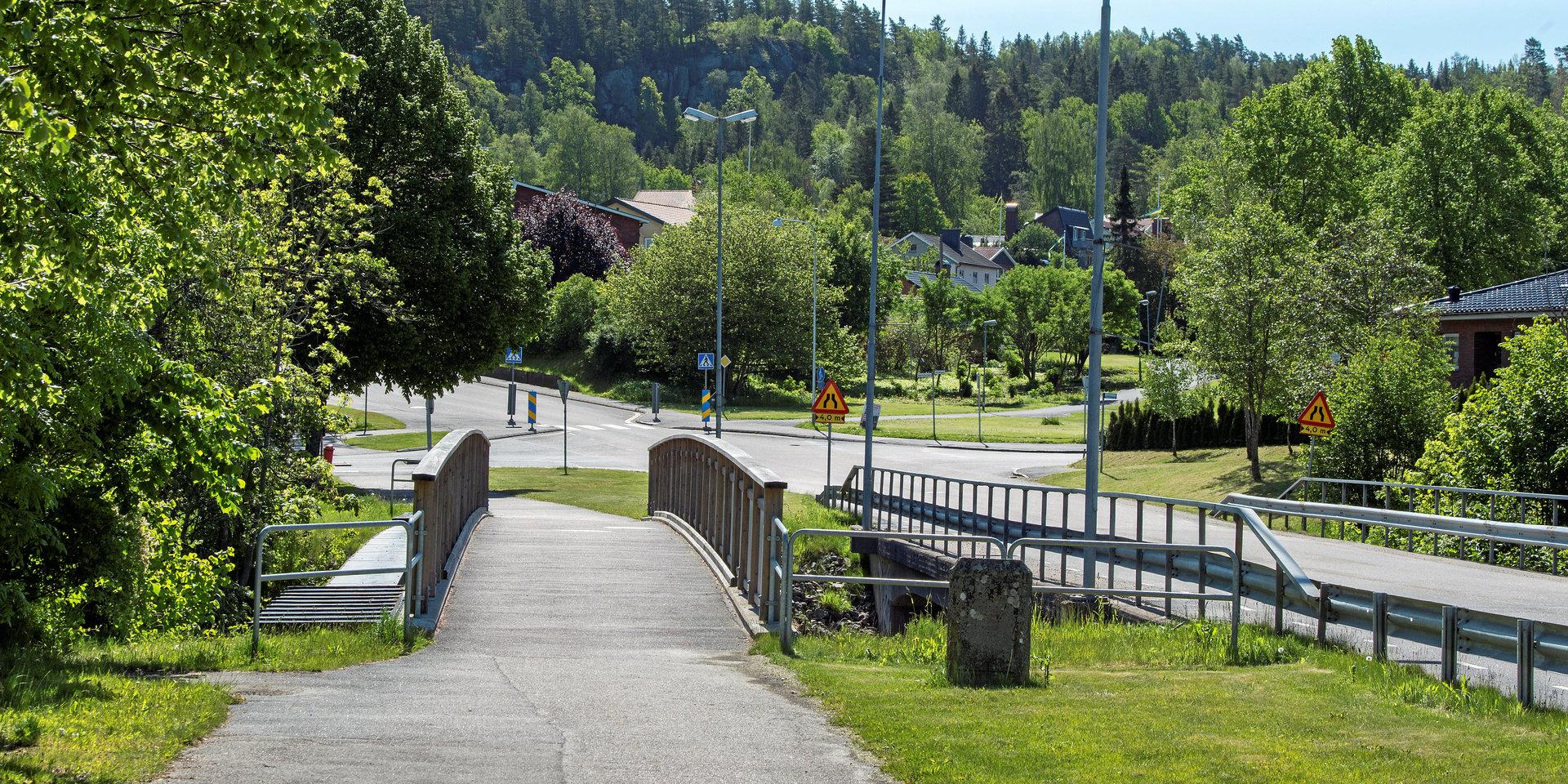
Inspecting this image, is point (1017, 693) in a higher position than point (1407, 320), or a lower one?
lower

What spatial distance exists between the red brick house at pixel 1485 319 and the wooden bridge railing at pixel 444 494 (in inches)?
1135

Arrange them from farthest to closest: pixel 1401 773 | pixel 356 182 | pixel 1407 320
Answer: pixel 1407 320
pixel 356 182
pixel 1401 773

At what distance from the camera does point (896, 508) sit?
2725cm

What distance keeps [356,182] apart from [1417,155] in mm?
48637

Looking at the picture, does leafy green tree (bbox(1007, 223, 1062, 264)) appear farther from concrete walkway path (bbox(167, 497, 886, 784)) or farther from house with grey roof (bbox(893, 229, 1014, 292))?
concrete walkway path (bbox(167, 497, 886, 784))

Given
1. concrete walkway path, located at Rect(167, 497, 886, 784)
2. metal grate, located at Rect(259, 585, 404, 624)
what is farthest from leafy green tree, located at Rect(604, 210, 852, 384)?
metal grate, located at Rect(259, 585, 404, 624)

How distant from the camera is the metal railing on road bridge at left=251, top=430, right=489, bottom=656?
10.8m

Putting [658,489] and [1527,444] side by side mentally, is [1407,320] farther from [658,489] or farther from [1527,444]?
[658,489]

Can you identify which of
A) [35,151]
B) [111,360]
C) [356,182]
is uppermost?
[356,182]

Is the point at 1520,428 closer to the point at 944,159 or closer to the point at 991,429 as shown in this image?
the point at 991,429

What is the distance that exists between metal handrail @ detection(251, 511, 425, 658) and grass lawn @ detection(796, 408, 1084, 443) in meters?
44.3

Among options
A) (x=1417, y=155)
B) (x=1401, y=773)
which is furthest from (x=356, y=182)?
(x=1417, y=155)

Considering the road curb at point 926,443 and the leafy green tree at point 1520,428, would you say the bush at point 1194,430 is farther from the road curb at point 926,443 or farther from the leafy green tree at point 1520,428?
the leafy green tree at point 1520,428

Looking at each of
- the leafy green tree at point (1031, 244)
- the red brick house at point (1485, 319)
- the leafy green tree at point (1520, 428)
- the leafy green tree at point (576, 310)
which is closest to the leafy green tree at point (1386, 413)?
the leafy green tree at point (1520, 428)
